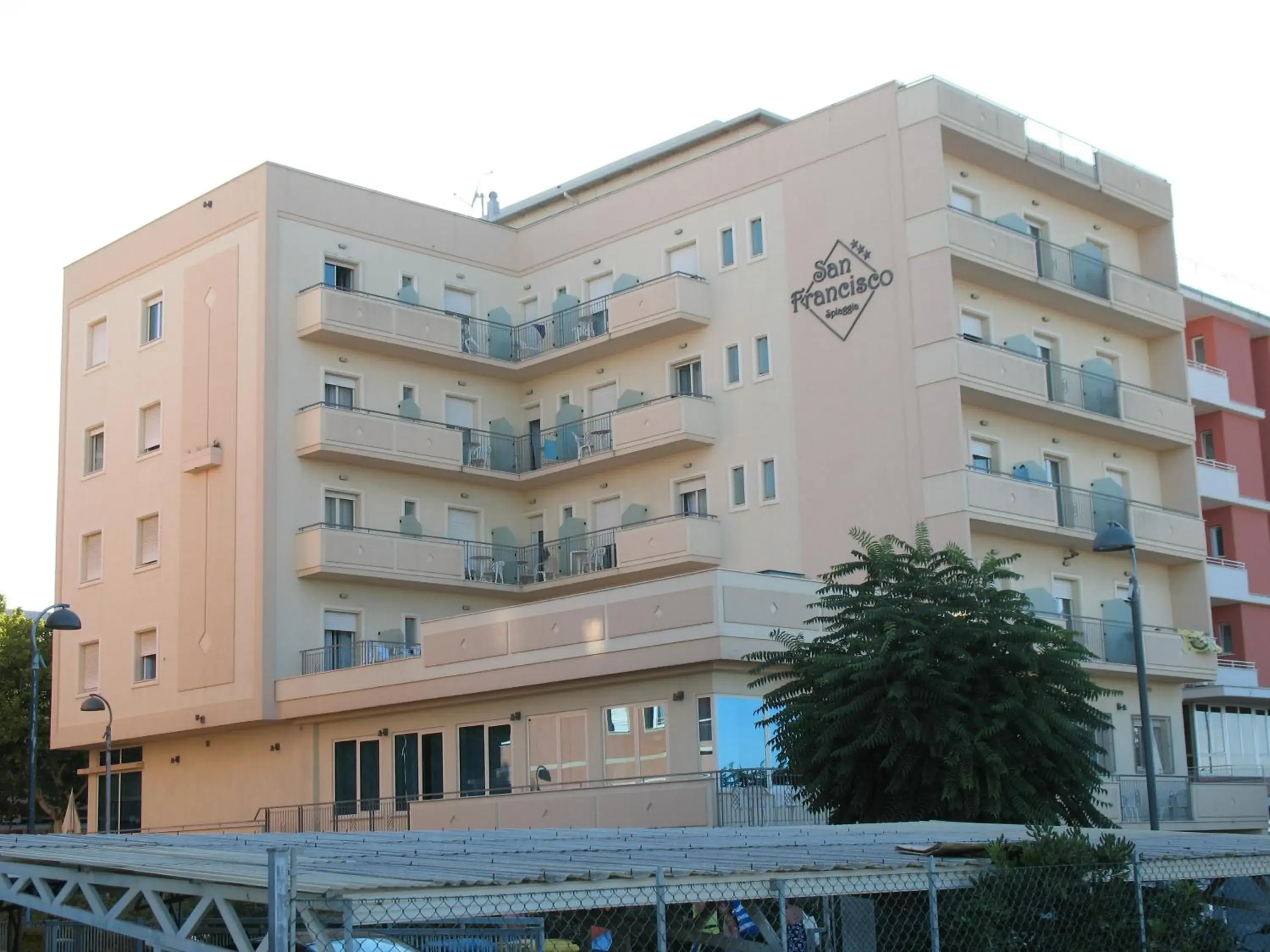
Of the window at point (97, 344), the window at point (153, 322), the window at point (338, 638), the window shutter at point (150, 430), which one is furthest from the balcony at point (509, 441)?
the window at point (97, 344)

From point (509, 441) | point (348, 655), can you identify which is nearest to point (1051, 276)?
point (509, 441)

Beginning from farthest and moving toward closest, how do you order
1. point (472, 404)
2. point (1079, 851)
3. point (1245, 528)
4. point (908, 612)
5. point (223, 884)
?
point (1245, 528) → point (472, 404) → point (908, 612) → point (1079, 851) → point (223, 884)

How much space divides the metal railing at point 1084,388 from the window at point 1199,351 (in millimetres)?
9270

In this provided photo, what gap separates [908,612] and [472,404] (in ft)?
Result: 82.2

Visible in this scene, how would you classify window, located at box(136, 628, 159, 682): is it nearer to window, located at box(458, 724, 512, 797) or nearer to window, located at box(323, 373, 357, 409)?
window, located at box(323, 373, 357, 409)

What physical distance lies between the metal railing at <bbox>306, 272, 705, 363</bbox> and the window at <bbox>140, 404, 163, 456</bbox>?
5.87 metres

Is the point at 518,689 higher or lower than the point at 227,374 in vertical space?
lower

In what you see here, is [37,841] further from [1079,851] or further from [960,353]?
[960,353]

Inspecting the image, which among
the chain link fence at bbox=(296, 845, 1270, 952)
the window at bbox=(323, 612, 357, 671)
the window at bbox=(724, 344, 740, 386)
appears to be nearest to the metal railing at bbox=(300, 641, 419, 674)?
the window at bbox=(323, 612, 357, 671)

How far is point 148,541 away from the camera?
144 ft

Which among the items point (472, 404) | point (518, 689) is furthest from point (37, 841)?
point (472, 404)

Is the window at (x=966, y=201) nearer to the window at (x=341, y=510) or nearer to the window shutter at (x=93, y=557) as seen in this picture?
the window at (x=341, y=510)

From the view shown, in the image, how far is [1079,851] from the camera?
11234 millimetres

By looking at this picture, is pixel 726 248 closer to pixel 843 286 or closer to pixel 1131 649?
pixel 843 286
